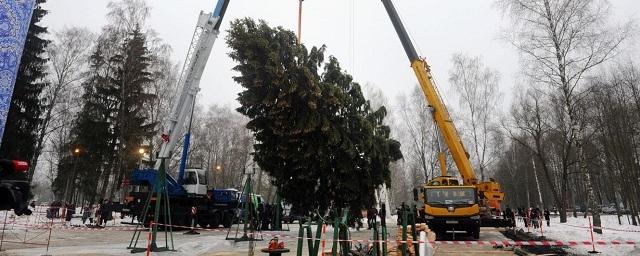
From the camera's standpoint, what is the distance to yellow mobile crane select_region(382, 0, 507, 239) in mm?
15359

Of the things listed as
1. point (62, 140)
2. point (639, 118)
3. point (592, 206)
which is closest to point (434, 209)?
point (592, 206)

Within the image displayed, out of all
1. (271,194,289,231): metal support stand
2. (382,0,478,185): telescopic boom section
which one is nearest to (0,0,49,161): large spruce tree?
(271,194,289,231): metal support stand

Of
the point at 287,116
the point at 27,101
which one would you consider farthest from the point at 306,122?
the point at 27,101

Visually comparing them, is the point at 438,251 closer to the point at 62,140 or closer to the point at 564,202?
the point at 564,202

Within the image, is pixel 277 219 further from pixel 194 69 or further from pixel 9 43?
pixel 9 43

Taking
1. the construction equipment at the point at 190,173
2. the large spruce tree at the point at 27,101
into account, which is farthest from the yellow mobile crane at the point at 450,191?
the large spruce tree at the point at 27,101

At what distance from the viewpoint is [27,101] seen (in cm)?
2228

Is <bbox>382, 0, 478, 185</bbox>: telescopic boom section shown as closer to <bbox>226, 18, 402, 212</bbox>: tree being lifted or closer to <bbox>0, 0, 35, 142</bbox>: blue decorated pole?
<bbox>226, 18, 402, 212</bbox>: tree being lifted

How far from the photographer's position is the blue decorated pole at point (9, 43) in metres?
3.47

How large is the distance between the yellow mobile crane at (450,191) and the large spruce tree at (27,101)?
18.2 meters

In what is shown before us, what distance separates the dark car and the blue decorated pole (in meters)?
0.74

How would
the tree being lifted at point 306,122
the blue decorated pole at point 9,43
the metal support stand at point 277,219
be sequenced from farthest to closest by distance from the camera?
the metal support stand at point 277,219, the tree being lifted at point 306,122, the blue decorated pole at point 9,43

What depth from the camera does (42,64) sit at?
24.2 metres

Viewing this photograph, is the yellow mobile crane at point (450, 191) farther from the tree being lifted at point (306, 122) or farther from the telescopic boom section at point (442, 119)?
the tree being lifted at point (306, 122)
